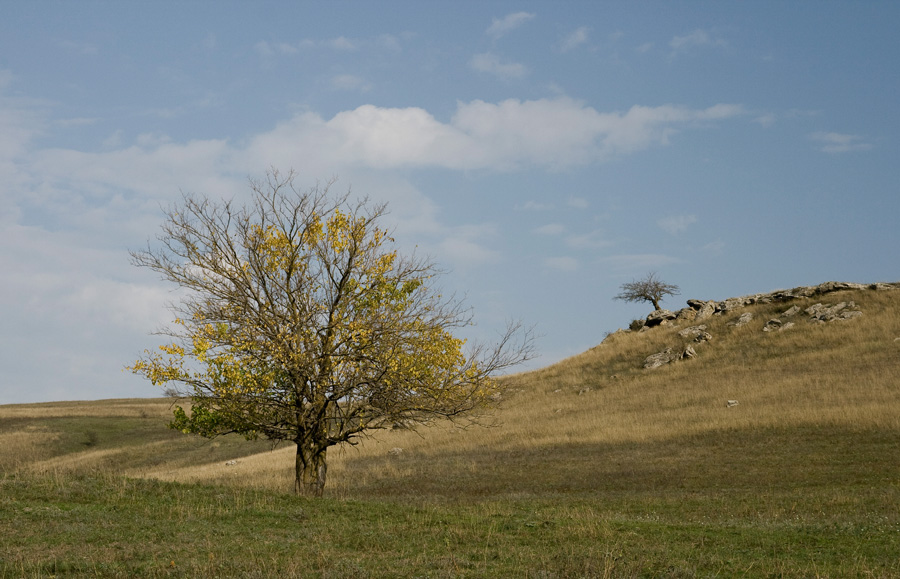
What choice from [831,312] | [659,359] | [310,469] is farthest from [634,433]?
[831,312]

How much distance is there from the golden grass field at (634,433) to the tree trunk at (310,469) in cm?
411

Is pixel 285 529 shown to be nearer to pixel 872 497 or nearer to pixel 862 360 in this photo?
pixel 872 497

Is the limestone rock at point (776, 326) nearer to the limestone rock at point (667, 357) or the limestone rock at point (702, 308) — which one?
the limestone rock at point (667, 357)

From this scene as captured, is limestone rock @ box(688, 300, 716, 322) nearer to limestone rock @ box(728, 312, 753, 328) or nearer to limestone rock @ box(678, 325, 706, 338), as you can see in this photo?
limestone rock @ box(678, 325, 706, 338)

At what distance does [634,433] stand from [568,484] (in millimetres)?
10914

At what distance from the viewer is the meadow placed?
13289 mm

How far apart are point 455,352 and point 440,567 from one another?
11819 mm

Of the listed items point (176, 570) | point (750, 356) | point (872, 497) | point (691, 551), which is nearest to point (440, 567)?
point (176, 570)

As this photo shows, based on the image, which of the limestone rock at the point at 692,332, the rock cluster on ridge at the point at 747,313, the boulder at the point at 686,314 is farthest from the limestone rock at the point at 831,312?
the boulder at the point at 686,314

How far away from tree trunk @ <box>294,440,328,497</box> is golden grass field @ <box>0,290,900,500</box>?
4.11 m

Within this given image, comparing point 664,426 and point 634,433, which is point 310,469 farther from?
point 664,426

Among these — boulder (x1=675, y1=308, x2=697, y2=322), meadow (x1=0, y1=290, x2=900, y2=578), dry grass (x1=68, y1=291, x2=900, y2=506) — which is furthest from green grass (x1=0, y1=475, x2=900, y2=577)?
boulder (x1=675, y1=308, x2=697, y2=322)

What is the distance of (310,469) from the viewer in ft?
80.6

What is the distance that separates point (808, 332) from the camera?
5794 cm
